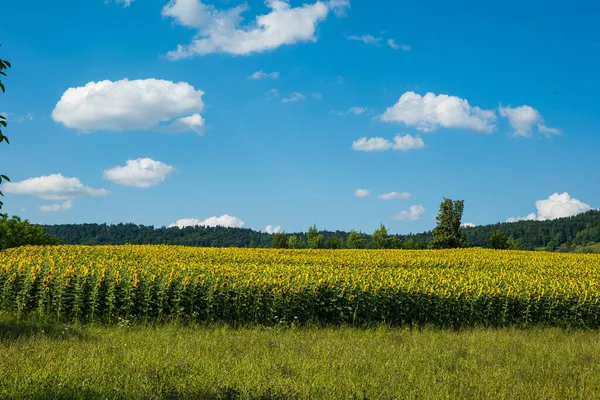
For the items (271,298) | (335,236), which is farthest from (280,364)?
→ (335,236)

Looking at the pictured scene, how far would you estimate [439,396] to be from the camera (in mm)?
7145

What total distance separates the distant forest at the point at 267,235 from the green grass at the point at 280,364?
122 feet

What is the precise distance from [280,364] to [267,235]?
109 metres

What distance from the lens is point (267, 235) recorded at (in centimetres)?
11719

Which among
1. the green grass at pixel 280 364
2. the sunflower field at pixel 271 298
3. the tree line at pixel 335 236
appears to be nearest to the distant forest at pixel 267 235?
the tree line at pixel 335 236

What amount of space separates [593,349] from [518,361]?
338cm

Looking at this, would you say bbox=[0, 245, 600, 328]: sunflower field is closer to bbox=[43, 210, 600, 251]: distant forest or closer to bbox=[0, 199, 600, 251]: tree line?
bbox=[0, 199, 600, 251]: tree line

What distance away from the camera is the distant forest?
260 ft

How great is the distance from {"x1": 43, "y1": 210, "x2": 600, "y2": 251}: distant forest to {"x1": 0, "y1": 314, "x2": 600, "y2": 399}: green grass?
37.2 m

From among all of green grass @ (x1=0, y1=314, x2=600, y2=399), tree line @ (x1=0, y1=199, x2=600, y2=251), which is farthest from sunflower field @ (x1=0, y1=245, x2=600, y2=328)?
tree line @ (x1=0, y1=199, x2=600, y2=251)

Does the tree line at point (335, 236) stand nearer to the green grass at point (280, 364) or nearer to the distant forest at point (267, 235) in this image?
the distant forest at point (267, 235)

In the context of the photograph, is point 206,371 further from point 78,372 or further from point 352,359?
point 352,359

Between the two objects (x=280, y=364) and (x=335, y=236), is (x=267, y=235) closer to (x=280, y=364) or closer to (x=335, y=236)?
(x=335, y=236)

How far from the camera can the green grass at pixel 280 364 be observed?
6.97 metres
